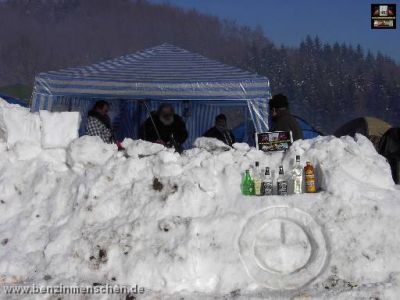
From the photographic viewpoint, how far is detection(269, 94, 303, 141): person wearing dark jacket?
6863mm

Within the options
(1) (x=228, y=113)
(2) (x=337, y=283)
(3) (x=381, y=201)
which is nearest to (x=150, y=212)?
(2) (x=337, y=283)

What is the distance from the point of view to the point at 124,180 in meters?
5.63

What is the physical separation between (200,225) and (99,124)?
10.2 feet

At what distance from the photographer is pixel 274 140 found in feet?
19.5

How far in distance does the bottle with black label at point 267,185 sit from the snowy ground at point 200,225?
15cm

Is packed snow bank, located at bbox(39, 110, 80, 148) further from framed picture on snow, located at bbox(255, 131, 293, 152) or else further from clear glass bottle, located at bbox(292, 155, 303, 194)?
clear glass bottle, located at bbox(292, 155, 303, 194)

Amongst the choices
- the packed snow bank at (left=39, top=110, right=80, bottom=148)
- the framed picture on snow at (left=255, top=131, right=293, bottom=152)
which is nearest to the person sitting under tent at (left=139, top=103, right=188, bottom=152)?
the packed snow bank at (left=39, top=110, right=80, bottom=148)

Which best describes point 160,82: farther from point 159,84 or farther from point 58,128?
point 58,128

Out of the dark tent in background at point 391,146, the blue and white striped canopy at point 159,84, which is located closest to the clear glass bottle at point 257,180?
the blue and white striped canopy at point 159,84

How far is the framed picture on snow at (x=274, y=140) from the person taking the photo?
232 inches

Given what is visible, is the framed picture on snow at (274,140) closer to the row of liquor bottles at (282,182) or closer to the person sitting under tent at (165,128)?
the row of liquor bottles at (282,182)

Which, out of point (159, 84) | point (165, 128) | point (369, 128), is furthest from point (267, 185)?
point (369, 128)

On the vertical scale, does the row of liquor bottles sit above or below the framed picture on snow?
below

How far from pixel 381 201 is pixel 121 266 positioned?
8.52 ft
